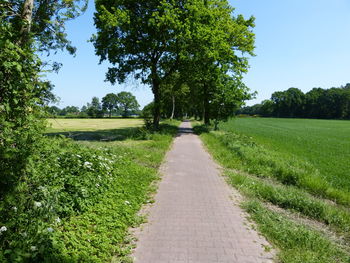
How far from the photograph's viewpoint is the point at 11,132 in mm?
3283

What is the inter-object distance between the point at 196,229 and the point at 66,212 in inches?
96.5

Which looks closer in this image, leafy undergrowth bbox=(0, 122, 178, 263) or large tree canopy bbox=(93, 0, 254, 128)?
leafy undergrowth bbox=(0, 122, 178, 263)

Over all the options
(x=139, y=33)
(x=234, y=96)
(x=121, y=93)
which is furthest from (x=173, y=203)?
(x=121, y=93)

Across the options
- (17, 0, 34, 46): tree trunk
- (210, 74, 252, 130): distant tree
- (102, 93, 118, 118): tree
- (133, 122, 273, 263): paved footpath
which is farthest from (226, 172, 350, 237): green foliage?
(102, 93, 118, 118): tree

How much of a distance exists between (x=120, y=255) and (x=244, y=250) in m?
2.05

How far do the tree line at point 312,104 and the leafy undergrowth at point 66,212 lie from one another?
103 m

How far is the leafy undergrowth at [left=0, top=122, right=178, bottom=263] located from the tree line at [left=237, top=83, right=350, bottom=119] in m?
103

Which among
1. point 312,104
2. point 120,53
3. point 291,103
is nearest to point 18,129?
point 120,53

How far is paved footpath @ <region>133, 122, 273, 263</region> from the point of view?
152 inches

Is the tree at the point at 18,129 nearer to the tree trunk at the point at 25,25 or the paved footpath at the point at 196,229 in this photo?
the tree trunk at the point at 25,25

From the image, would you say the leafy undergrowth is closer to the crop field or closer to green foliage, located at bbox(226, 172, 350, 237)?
the crop field

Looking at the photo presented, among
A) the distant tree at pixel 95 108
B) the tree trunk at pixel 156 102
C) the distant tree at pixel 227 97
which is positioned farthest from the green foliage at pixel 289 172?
the distant tree at pixel 95 108

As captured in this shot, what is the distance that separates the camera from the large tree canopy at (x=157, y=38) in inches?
720

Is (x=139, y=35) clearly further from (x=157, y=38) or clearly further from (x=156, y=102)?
(x=156, y=102)
